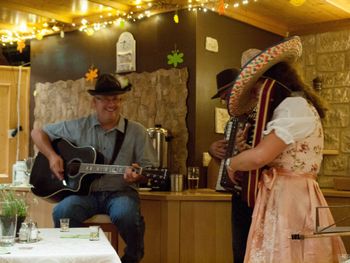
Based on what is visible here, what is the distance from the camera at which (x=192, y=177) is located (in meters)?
4.30

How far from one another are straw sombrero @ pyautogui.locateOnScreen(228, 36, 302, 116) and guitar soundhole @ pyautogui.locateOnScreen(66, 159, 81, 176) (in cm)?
122

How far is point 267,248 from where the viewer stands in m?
2.18

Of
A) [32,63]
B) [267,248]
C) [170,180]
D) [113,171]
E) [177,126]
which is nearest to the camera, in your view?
[267,248]

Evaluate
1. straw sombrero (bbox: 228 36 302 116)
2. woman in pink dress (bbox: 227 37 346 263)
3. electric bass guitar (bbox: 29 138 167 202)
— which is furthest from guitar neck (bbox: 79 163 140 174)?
woman in pink dress (bbox: 227 37 346 263)

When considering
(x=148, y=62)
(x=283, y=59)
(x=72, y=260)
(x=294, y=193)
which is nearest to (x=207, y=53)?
(x=148, y=62)

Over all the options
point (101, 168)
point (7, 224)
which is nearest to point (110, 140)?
point (101, 168)

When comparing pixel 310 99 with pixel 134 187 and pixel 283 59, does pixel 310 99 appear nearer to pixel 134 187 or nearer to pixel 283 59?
pixel 283 59

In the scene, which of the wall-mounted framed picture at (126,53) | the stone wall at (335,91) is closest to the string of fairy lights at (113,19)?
the wall-mounted framed picture at (126,53)

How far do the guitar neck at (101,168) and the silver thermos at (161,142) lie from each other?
3.49 ft

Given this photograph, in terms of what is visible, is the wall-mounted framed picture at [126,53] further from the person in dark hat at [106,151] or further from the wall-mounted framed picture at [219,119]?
the person in dark hat at [106,151]

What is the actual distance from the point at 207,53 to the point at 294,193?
2.47 meters

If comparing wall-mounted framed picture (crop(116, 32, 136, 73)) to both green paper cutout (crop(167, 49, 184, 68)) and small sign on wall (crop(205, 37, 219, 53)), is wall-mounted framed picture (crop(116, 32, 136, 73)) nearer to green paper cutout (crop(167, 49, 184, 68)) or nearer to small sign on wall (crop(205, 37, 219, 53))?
green paper cutout (crop(167, 49, 184, 68))

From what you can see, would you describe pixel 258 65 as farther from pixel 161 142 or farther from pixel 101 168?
pixel 161 142

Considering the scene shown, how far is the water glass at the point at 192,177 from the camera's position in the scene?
428 centimetres
